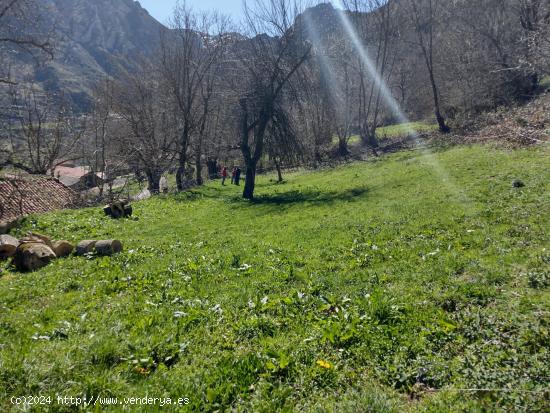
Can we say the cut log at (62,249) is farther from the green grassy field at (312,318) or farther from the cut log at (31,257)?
the green grassy field at (312,318)

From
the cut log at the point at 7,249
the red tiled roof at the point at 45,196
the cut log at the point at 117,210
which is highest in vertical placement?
the red tiled roof at the point at 45,196

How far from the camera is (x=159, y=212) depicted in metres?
18.4

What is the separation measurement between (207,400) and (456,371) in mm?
2820

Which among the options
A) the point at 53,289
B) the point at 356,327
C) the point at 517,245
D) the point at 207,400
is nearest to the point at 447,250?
the point at 517,245

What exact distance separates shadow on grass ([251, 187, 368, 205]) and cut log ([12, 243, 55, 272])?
A: 1097 cm

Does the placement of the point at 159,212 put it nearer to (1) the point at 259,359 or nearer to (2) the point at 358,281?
(2) the point at 358,281

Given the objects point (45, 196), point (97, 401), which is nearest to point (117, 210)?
point (45, 196)

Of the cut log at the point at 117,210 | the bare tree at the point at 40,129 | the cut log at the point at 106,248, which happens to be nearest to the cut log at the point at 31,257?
the cut log at the point at 106,248

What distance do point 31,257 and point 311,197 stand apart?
12.9 m

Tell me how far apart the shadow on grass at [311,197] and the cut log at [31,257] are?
11.0 metres

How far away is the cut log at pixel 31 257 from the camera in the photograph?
9609mm

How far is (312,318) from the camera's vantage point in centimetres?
580

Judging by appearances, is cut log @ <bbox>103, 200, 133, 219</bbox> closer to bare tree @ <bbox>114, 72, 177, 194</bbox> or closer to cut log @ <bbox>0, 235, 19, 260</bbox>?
cut log @ <bbox>0, 235, 19, 260</bbox>

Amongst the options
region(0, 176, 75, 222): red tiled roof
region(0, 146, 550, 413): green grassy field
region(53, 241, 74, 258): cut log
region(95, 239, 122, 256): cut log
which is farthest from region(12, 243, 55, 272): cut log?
region(0, 176, 75, 222): red tiled roof
